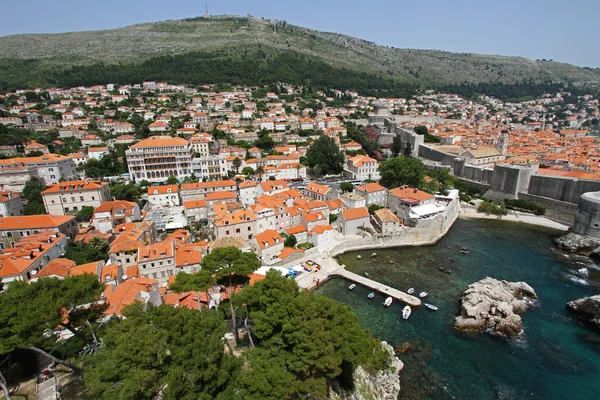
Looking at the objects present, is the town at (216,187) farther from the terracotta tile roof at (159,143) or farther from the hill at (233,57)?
the hill at (233,57)

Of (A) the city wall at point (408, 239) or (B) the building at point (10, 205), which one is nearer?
(B) the building at point (10, 205)

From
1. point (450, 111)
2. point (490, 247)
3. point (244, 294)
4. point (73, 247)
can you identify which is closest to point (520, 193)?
point (490, 247)

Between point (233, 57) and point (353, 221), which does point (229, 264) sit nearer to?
point (353, 221)

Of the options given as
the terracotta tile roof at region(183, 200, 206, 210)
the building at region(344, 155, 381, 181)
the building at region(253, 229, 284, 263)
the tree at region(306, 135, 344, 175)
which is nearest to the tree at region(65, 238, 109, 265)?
the terracotta tile roof at region(183, 200, 206, 210)

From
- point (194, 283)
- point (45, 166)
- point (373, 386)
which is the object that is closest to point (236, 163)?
point (45, 166)

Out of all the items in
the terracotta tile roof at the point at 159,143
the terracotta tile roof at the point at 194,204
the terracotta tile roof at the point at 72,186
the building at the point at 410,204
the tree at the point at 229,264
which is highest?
the terracotta tile roof at the point at 159,143

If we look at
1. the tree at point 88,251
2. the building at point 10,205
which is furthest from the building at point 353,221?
the building at point 10,205

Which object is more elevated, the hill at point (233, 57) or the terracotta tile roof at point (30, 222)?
the hill at point (233, 57)
